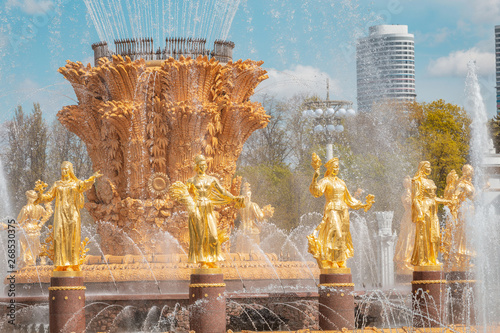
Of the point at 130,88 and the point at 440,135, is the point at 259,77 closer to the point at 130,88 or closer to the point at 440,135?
the point at 130,88

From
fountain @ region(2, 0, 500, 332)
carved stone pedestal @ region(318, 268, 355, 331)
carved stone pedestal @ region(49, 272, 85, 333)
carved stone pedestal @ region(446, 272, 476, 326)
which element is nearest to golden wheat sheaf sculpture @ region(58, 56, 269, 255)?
fountain @ region(2, 0, 500, 332)

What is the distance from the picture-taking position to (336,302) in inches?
546

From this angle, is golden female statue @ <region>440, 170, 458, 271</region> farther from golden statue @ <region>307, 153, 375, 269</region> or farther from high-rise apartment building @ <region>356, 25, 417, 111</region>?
high-rise apartment building @ <region>356, 25, 417, 111</region>

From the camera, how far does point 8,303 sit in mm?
15484

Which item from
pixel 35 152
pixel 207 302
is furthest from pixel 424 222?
pixel 35 152

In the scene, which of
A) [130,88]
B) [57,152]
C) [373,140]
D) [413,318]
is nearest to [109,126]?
[130,88]

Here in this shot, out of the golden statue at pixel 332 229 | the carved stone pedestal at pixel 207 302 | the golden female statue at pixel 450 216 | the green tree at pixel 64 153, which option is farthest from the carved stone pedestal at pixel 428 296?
the green tree at pixel 64 153

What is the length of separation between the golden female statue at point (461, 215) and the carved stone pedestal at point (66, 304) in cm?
659

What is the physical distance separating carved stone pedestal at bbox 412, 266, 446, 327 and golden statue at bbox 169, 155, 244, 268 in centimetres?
327

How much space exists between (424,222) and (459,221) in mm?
2226

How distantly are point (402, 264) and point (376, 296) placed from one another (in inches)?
155

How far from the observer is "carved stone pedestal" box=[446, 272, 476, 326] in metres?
15.4

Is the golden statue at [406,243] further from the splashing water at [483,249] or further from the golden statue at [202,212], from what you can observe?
the golden statue at [202,212]

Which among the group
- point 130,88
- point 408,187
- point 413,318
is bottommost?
point 413,318
